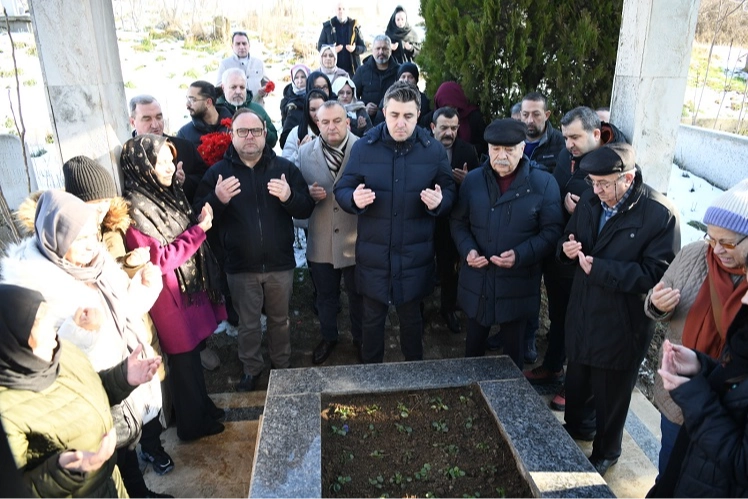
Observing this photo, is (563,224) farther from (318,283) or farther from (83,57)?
(83,57)

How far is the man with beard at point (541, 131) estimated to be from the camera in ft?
14.0

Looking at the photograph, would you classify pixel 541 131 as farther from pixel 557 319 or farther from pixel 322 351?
pixel 322 351

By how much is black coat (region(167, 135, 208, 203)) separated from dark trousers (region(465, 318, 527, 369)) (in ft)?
7.67

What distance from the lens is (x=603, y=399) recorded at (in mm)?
3146

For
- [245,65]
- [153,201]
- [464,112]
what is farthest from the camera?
[245,65]

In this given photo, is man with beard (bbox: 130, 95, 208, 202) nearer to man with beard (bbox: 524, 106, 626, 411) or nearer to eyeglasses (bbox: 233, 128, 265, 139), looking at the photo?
eyeglasses (bbox: 233, 128, 265, 139)

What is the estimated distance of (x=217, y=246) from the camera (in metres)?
4.35

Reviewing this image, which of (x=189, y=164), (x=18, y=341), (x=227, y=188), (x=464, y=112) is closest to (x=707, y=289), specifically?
(x=18, y=341)

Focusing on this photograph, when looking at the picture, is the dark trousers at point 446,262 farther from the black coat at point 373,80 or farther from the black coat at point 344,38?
the black coat at point 344,38

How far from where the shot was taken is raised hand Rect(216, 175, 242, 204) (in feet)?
11.6

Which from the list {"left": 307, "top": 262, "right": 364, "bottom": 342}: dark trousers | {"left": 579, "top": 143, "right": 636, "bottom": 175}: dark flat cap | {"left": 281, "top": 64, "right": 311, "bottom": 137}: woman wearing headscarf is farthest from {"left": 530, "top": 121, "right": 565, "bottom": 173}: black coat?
{"left": 281, "top": 64, "right": 311, "bottom": 137}: woman wearing headscarf

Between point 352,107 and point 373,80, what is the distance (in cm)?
138

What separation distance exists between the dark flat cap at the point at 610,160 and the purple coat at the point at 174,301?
229 cm

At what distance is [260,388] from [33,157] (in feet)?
23.1
